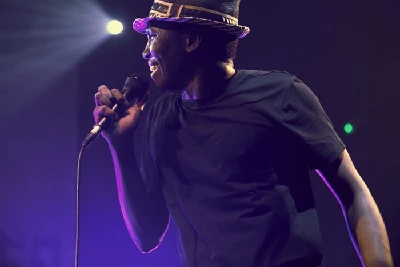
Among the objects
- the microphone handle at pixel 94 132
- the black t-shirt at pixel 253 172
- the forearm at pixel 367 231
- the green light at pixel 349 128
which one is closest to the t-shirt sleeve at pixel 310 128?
the black t-shirt at pixel 253 172

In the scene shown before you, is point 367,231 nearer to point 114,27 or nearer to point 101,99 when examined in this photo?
point 101,99

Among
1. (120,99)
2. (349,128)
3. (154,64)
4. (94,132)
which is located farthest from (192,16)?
(349,128)

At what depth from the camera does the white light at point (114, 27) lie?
3.33 meters

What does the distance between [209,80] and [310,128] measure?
0.32 m

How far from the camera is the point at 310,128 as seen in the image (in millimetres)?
1358

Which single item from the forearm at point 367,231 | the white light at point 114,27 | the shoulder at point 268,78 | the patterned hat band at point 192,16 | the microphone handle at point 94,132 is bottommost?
the forearm at point 367,231

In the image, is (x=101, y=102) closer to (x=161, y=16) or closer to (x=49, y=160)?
(x=161, y=16)

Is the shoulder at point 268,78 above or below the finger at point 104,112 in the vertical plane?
above

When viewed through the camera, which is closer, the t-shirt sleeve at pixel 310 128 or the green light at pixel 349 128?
the t-shirt sleeve at pixel 310 128

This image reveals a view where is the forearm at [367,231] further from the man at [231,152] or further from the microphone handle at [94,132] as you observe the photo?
the microphone handle at [94,132]

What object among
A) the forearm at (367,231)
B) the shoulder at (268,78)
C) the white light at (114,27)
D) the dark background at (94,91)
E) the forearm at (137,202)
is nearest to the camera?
the forearm at (367,231)

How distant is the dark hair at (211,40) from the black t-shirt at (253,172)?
8 cm

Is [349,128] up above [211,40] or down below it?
below

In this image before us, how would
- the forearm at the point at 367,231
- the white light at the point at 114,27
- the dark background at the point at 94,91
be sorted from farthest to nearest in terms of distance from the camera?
the white light at the point at 114,27 < the dark background at the point at 94,91 < the forearm at the point at 367,231
